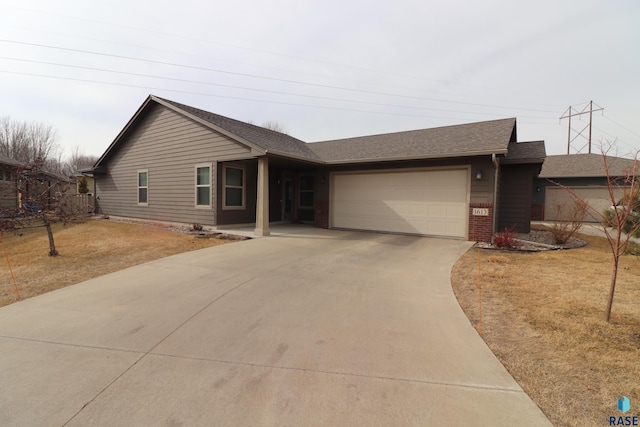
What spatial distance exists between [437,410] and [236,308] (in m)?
2.74

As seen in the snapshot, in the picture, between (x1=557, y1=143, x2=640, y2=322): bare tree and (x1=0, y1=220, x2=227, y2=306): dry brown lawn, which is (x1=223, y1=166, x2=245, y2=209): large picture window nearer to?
(x1=0, y1=220, x2=227, y2=306): dry brown lawn

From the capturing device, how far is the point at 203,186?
1176 cm

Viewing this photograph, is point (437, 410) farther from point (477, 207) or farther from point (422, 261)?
point (477, 207)

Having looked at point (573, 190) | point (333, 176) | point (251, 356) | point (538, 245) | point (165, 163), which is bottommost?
point (251, 356)

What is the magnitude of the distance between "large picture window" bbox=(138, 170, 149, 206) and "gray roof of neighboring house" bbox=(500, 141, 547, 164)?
14.9 m

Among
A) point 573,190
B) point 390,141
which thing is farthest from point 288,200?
point 573,190

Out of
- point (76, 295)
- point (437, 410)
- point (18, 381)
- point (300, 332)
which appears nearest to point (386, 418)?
point (437, 410)

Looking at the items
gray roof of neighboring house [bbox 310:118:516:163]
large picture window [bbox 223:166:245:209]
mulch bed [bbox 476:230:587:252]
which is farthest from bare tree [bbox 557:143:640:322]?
large picture window [bbox 223:166:245:209]

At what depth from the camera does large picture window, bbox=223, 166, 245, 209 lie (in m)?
11.6

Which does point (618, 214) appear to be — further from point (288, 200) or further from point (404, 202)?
point (288, 200)

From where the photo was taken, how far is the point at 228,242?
9109 millimetres

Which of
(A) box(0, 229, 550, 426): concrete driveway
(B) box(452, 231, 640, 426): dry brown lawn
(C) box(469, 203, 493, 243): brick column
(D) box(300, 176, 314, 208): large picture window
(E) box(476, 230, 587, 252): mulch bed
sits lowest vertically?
(A) box(0, 229, 550, 426): concrete driveway

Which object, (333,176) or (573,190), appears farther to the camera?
(573,190)

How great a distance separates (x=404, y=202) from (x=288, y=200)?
240 inches
